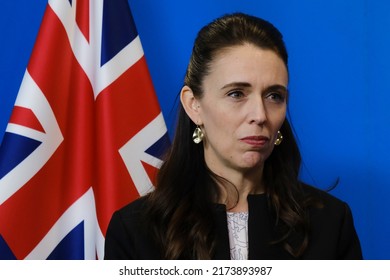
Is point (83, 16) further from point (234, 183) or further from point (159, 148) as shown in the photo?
point (234, 183)

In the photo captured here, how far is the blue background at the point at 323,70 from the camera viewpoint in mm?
2014

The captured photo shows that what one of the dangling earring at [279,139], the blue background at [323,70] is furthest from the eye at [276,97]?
the blue background at [323,70]

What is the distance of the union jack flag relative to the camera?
1719 mm

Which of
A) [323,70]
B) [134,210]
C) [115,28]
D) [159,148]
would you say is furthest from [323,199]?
[115,28]

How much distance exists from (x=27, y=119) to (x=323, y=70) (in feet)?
3.09

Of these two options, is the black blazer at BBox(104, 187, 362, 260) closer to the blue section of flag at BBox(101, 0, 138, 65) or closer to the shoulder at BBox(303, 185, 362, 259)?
the shoulder at BBox(303, 185, 362, 259)

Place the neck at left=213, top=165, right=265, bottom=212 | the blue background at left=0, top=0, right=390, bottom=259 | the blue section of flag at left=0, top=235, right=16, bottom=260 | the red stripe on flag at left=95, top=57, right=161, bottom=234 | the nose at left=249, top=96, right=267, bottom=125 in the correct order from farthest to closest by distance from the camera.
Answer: the blue background at left=0, top=0, right=390, bottom=259 → the red stripe on flag at left=95, top=57, right=161, bottom=234 → the blue section of flag at left=0, top=235, right=16, bottom=260 → the neck at left=213, top=165, right=265, bottom=212 → the nose at left=249, top=96, right=267, bottom=125

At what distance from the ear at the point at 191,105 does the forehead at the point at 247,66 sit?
0.07 meters

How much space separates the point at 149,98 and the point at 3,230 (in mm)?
550

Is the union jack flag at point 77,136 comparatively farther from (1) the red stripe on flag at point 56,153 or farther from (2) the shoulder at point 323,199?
(2) the shoulder at point 323,199

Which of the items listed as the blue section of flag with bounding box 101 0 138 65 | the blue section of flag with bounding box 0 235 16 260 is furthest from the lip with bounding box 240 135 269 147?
the blue section of flag with bounding box 0 235 16 260
